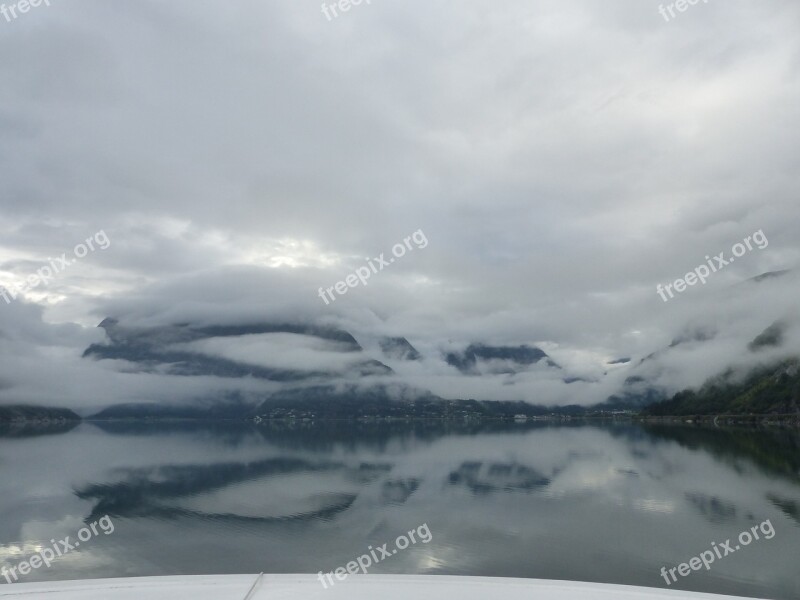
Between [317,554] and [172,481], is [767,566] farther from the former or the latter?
[172,481]

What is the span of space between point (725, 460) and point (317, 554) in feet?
287

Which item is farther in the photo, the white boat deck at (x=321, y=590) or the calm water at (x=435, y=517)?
the calm water at (x=435, y=517)

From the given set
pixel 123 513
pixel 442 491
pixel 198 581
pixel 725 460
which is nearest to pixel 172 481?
pixel 123 513

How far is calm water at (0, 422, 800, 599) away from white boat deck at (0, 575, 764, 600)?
75.6 feet

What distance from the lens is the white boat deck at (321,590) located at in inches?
334

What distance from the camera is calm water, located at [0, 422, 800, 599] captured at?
32094 millimetres

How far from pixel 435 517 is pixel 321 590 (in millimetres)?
41110

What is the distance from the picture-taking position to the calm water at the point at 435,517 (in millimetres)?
32094

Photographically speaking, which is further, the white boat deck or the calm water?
the calm water

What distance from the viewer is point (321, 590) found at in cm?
880

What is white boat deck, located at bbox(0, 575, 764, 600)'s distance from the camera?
27.9ft

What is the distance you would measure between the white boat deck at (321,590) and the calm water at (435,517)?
23044 mm

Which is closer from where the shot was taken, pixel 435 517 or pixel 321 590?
pixel 321 590

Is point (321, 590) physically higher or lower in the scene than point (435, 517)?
lower
